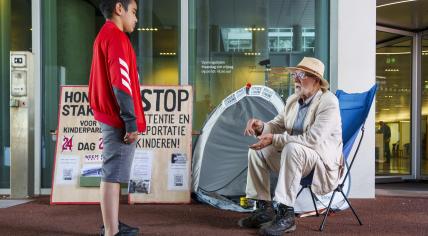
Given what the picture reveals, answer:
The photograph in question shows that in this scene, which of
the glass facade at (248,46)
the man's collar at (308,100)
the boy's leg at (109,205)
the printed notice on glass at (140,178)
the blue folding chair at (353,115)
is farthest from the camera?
the glass facade at (248,46)

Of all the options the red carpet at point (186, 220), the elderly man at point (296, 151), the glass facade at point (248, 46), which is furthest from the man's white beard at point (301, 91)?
the glass facade at point (248, 46)

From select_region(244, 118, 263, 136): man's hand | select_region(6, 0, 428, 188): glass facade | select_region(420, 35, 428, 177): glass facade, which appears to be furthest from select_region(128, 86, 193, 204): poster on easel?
select_region(420, 35, 428, 177): glass facade

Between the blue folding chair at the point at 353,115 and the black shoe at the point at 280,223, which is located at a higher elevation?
the blue folding chair at the point at 353,115

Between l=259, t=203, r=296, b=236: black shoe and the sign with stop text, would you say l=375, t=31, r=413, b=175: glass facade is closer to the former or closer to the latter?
the sign with stop text

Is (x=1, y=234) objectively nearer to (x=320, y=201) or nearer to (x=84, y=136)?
(x=84, y=136)

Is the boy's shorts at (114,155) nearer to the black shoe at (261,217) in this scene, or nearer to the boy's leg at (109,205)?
the boy's leg at (109,205)

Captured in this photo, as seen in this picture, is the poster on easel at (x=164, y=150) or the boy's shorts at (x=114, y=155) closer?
the boy's shorts at (x=114, y=155)

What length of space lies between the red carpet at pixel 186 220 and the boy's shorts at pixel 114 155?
0.65 m

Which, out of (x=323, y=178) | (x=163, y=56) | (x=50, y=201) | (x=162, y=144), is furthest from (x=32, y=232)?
(x=163, y=56)

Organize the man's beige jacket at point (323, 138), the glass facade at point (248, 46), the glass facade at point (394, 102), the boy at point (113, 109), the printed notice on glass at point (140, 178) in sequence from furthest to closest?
the glass facade at point (394, 102) < the glass facade at point (248, 46) < the printed notice on glass at point (140, 178) < the man's beige jacket at point (323, 138) < the boy at point (113, 109)

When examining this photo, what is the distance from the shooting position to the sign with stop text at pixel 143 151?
4.61 meters

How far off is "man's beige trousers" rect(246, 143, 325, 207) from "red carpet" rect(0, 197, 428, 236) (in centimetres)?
33

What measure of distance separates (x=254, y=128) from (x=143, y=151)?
139 cm

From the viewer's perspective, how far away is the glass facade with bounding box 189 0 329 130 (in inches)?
207
